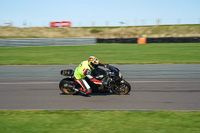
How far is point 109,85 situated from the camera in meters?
9.27

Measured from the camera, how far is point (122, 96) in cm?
927

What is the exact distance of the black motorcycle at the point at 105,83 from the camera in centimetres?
916

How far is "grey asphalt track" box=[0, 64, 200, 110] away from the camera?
8133mm

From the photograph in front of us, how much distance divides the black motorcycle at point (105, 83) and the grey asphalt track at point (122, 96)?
238mm

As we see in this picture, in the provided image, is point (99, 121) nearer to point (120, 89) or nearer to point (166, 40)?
point (120, 89)

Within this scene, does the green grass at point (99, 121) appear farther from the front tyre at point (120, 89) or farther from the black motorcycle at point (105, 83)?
the front tyre at point (120, 89)

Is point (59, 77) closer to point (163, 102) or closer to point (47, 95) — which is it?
point (47, 95)

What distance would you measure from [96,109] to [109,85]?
175 cm

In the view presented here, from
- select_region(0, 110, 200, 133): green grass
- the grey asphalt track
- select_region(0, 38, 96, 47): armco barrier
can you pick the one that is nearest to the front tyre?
the grey asphalt track

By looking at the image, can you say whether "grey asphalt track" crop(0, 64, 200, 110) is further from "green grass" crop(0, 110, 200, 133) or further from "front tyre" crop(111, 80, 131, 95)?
"green grass" crop(0, 110, 200, 133)

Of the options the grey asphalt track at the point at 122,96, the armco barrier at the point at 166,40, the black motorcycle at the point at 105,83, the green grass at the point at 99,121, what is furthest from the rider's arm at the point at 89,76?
the armco barrier at the point at 166,40

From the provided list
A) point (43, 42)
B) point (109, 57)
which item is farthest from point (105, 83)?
point (43, 42)

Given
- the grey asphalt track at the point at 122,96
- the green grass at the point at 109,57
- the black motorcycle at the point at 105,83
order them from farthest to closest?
the green grass at the point at 109,57 → the black motorcycle at the point at 105,83 → the grey asphalt track at the point at 122,96

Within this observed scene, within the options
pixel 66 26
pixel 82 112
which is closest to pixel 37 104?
pixel 82 112
